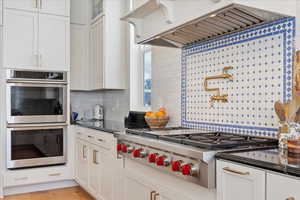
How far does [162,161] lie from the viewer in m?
1.75

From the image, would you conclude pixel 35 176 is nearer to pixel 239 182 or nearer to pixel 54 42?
pixel 54 42

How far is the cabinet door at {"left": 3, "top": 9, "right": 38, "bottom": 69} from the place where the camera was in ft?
11.5

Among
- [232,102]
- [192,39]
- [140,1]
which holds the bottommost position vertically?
[232,102]

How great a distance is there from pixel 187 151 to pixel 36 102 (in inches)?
104

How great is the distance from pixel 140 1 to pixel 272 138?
148cm

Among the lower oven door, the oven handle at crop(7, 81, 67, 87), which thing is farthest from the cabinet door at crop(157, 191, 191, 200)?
the oven handle at crop(7, 81, 67, 87)

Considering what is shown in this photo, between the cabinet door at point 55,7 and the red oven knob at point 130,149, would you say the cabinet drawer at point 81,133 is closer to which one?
the red oven knob at point 130,149

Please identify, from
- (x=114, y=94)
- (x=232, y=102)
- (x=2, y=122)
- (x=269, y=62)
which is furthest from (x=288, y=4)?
(x=2, y=122)

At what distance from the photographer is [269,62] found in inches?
71.7

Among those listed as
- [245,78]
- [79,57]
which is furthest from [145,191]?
[79,57]

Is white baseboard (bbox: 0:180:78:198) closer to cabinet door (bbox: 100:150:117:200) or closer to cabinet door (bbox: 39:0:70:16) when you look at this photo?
cabinet door (bbox: 100:150:117:200)

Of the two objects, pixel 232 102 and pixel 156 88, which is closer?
pixel 232 102

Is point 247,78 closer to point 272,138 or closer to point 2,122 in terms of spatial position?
point 272,138

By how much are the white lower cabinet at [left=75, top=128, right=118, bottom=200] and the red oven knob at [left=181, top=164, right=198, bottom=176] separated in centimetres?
116
